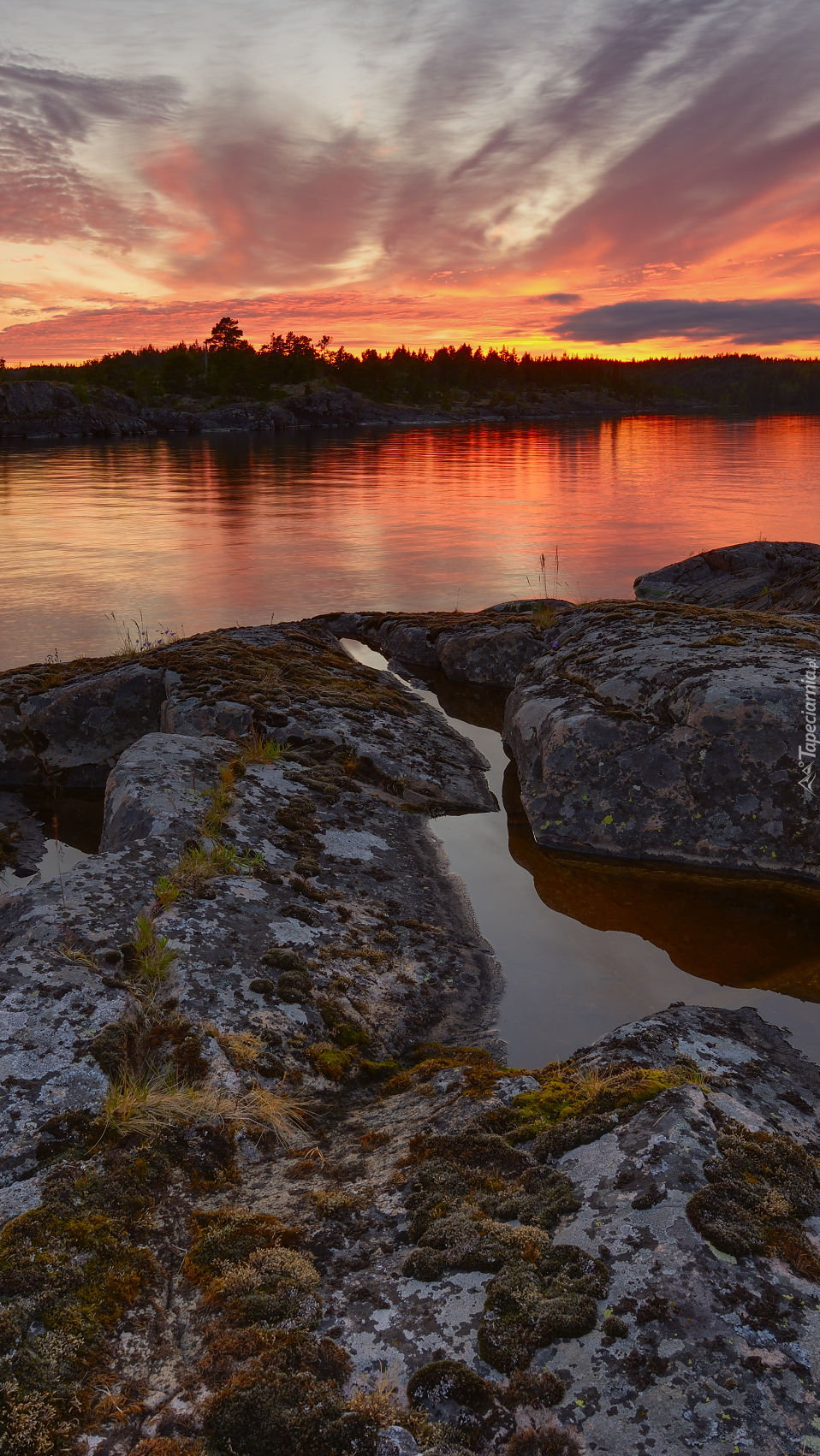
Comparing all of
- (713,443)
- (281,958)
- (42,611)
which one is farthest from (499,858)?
(713,443)

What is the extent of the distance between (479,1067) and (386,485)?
2031 inches

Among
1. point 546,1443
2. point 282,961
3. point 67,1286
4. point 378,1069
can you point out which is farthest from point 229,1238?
point 282,961

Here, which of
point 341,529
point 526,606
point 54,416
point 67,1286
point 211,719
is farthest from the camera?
point 54,416

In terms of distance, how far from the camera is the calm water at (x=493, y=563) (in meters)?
6.90

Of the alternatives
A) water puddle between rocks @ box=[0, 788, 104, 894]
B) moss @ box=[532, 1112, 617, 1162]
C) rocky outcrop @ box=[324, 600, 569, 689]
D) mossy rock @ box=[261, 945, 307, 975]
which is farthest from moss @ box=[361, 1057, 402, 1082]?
rocky outcrop @ box=[324, 600, 569, 689]

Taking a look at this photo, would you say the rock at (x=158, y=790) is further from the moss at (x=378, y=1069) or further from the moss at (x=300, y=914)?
the moss at (x=378, y=1069)

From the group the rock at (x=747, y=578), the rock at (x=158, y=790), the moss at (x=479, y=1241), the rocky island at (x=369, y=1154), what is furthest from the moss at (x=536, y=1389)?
the rock at (x=747, y=578)

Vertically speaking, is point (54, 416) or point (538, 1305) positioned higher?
point (54, 416)

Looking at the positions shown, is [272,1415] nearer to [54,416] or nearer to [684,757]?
[684,757]

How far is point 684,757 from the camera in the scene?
895cm

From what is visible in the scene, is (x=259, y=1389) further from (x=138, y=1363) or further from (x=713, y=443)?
(x=713, y=443)

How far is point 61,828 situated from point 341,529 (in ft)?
90.5

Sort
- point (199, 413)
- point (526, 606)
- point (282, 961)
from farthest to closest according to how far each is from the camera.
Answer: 1. point (199, 413)
2. point (526, 606)
3. point (282, 961)

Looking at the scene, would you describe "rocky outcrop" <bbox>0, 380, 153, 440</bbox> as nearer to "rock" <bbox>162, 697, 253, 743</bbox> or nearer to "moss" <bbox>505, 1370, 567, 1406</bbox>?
"rock" <bbox>162, 697, 253, 743</bbox>
